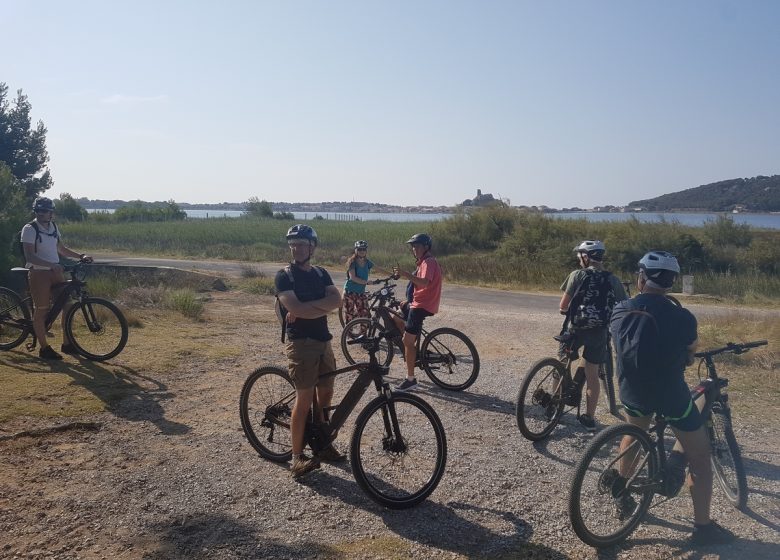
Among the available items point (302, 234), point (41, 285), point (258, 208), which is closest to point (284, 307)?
point (302, 234)

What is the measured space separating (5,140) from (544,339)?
30.8 m

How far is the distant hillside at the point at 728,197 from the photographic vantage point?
82562mm

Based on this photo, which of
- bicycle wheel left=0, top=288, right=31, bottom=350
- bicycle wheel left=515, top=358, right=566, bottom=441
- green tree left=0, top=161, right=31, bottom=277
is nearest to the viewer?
bicycle wheel left=515, top=358, right=566, bottom=441

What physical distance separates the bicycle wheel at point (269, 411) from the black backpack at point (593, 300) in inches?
111

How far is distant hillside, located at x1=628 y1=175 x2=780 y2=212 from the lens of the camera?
82.6 m

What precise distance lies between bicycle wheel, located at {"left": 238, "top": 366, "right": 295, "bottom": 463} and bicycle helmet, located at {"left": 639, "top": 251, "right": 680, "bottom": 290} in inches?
116

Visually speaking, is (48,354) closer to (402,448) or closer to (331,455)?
(331,455)

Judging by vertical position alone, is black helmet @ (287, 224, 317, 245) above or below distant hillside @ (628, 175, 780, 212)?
below

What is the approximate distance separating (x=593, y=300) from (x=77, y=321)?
6339 mm

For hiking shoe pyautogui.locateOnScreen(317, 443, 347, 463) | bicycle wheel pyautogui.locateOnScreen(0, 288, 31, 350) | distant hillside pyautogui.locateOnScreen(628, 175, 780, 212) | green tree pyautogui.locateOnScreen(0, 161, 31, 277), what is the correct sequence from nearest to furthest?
1. hiking shoe pyautogui.locateOnScreen(317, 443, 347, 463)
2. bicycle wheel pyautogui.locateOnScreen(0, 288, 31, 350)
3. green tree pyautogui.locateOnScreen(0, 161, 31, 277)
4. distant hillside pyautogui.locateOnScreen(628, 175, 780, 212)

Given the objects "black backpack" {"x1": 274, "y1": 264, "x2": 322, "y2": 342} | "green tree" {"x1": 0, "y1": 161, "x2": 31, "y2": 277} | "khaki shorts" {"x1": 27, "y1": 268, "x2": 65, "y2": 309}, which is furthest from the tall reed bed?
"black backpack" {"x1": 274, "y1": 264, "x2": 322, "y2": 342}

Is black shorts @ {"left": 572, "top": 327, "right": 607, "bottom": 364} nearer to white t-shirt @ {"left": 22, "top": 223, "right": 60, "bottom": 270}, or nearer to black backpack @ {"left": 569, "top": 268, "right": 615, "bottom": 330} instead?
black backpack @ {"left": 569, "top": 268, "right": 615, "bottom": 330}

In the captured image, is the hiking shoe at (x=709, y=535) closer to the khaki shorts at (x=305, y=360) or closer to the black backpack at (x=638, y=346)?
the black backpack at (x=638, y=346)

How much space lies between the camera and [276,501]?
458cm
